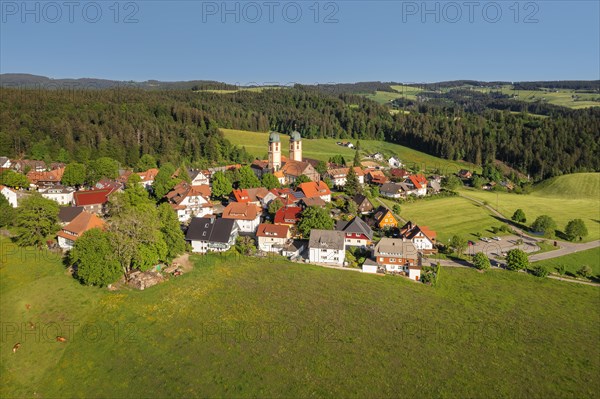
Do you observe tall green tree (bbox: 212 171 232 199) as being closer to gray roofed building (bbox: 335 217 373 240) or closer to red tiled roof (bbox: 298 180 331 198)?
red tiled roof (bbox: 298 180 331 198)

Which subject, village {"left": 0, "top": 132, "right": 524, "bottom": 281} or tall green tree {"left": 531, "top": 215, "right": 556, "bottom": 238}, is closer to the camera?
village {"left": 0, "top": 132, "right": 524, "bottom": 281}

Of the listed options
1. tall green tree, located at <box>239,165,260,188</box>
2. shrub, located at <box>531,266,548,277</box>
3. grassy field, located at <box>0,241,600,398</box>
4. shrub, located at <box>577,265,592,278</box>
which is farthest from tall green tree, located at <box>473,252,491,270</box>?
tall green tree, located at <box>239,165,260,188</box>

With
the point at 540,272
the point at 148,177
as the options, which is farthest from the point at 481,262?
the point at 148,177

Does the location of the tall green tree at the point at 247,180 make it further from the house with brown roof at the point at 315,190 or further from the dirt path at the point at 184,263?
the dirt path at the point at 184,263

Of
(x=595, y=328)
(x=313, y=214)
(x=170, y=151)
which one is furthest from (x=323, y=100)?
(x=595, y=328)

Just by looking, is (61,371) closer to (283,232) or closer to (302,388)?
(302,388)

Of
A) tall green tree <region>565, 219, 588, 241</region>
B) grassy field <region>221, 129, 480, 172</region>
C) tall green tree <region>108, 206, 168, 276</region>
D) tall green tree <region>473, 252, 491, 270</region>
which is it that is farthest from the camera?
grassy field <region>221, 129, 480, 172</region>
